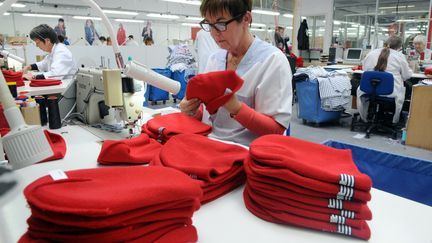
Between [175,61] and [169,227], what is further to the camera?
[175,61]

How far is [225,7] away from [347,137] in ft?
11.8

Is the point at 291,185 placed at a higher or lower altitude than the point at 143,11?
lower

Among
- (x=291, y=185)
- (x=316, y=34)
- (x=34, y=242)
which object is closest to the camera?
(x=34, y=242)

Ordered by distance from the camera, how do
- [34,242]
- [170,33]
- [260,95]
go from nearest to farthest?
[34,242]
[260,95]
[170,33]

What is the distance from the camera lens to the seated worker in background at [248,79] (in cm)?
132

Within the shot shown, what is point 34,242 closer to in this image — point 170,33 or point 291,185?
point 291,185

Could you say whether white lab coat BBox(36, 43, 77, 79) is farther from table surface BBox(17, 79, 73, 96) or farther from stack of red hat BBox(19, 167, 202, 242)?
stack of red hat BBox(19, 167, 202, 242)

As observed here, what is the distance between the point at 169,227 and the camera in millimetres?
662

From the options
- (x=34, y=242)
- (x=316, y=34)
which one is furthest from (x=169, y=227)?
(x=316, y=34)

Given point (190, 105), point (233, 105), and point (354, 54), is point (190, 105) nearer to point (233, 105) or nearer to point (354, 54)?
point (233, 105)

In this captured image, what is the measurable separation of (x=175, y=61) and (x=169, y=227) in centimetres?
627

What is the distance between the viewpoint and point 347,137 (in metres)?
4.37

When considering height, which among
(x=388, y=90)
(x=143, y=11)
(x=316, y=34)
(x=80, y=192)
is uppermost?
(x=143, y=11)

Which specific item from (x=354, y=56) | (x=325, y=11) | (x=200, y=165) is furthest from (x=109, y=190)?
(x=325, y=11)
